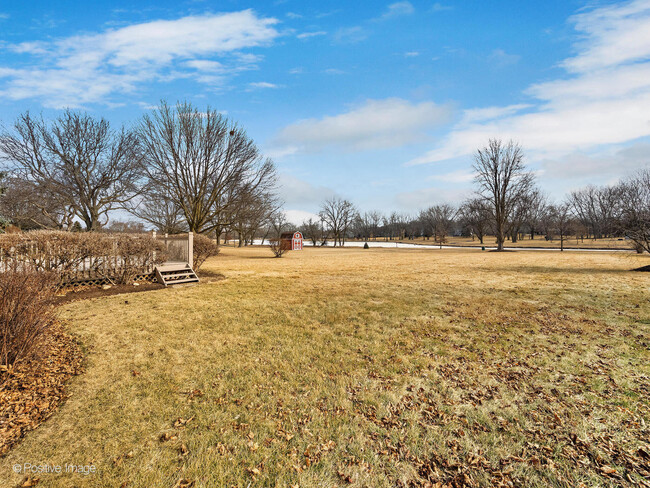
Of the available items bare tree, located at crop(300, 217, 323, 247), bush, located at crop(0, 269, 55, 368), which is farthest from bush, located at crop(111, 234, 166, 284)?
bare tree, located at crop(300, 217, 323, 247)

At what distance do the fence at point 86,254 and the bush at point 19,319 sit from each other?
156 inches

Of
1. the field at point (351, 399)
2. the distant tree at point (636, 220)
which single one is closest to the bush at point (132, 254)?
the field at point (351, 399)

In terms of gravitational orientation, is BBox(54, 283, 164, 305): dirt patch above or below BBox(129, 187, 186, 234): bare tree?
below

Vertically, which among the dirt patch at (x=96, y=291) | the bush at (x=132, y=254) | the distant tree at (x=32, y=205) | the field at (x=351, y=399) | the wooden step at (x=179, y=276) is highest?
the distant tree at (x=32, y=205)

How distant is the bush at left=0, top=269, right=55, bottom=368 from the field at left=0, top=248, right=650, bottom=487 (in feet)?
2.44

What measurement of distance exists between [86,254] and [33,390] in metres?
6.30

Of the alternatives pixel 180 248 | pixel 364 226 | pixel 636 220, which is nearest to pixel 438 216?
pixel 364 226

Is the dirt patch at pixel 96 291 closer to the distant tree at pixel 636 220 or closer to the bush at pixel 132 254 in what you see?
the bush at pixel 132 254

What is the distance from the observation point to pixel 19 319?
146 inches

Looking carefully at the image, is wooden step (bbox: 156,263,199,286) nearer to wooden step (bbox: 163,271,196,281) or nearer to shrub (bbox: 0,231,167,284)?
wooden step (bbox: 163,271,196,281)

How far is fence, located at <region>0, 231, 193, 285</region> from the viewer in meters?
7.57

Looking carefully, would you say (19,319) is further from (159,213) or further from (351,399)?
(159,213)

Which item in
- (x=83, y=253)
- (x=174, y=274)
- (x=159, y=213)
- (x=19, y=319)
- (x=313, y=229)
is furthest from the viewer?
(x=313, y=229)

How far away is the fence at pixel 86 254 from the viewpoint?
757cm
